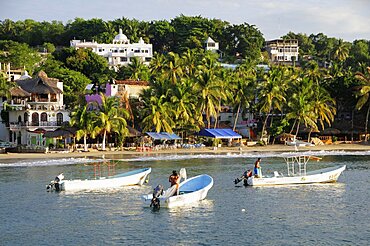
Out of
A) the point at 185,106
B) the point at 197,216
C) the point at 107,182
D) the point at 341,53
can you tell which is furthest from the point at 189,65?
the point at 197,216

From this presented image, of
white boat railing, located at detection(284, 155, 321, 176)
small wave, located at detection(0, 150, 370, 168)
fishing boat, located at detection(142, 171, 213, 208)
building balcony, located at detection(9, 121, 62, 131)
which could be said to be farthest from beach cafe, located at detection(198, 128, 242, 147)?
fishing boat, located at detection(142, 171, 213, 208)

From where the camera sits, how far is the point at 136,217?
3042 centimetres

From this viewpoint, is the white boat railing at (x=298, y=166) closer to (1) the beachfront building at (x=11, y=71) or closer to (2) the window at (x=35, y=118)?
(2) the window at (x=35, y=118)

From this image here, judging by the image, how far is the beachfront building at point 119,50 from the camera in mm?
124812

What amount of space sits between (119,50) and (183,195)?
96.3 metres

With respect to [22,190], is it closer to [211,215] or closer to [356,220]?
[211,215]

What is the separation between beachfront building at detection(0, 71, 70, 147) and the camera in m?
72.6

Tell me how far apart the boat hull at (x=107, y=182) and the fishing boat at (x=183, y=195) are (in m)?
7.29

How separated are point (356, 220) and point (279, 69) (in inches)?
2235

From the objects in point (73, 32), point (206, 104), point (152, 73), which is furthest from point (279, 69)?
point (73, 32)

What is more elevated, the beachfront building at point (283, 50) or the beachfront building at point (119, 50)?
the beachfront building at point (283, 50)

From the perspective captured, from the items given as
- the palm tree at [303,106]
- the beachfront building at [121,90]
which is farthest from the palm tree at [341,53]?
the beachfront building at [121,90]

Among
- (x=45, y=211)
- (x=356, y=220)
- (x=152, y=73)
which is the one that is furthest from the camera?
(x=152, y=73)

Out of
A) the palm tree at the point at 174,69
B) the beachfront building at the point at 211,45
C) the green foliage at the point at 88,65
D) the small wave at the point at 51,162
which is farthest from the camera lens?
the beachfront building at the point at 211,45
